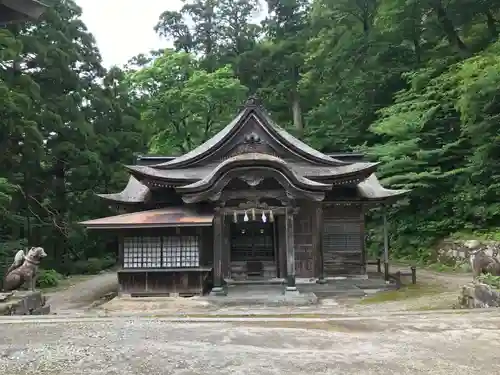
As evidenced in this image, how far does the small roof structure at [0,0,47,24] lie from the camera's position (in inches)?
172

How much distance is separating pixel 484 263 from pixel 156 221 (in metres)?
9.30

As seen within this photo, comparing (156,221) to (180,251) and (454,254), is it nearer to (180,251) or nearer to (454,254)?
(180,251)

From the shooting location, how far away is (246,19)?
4175 centimetres

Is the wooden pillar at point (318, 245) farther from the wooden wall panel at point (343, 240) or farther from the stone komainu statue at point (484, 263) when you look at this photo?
the stone komainu statue at point (484, 263)

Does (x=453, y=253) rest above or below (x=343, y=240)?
below

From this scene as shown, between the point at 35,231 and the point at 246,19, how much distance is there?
28146 millimetres

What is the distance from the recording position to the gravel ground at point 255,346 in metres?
5.01

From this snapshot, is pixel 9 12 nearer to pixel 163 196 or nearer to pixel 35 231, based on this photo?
pixel 163 196

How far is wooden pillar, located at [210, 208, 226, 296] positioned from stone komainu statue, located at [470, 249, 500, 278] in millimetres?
7128

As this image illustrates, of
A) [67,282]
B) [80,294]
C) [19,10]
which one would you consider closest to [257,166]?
[80,294]

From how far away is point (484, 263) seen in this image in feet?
36.3

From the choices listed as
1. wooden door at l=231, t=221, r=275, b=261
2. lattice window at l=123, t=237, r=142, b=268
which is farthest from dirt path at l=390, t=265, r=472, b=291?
lattice window at l=123, t=237, r=142, b=268

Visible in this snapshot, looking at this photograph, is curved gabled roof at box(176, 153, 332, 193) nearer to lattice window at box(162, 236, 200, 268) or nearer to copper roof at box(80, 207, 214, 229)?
copper roof at box(80, 207, 214, 229)

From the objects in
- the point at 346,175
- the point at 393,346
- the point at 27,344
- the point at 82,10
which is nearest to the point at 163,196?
the point at 346,175
